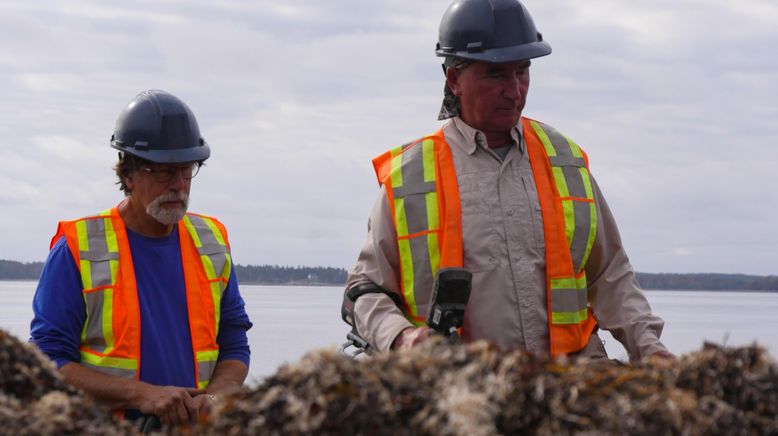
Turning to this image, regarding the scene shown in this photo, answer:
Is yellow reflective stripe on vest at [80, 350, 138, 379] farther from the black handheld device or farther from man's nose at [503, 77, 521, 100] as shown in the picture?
man's nose at [503, 77, 521, 100]

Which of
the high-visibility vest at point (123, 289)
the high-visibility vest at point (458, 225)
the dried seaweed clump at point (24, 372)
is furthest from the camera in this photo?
the high-visibility vest at point (123, 289)

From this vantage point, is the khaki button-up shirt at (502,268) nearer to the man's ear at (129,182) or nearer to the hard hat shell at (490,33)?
the hard hat shell at (490,33)

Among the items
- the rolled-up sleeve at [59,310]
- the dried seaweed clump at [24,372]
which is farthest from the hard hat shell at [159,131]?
the dried seaweed clump at [24,372]

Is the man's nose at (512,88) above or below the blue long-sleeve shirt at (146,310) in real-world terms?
above

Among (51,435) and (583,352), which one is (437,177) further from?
(51,435)

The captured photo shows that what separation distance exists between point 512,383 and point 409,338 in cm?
221

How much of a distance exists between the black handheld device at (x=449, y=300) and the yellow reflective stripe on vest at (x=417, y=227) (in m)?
0.52

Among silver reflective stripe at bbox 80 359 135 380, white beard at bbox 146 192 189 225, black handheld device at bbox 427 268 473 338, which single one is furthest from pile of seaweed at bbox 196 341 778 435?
white beard at bbox 146 192 189 225

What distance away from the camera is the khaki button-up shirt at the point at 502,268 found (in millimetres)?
5582

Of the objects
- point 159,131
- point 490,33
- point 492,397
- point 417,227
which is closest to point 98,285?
point 159,131

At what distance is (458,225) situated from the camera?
18.5 ft

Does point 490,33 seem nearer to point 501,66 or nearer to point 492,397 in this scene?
point 501,66

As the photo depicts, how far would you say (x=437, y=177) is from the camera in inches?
229

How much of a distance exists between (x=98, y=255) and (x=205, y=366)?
862mm
